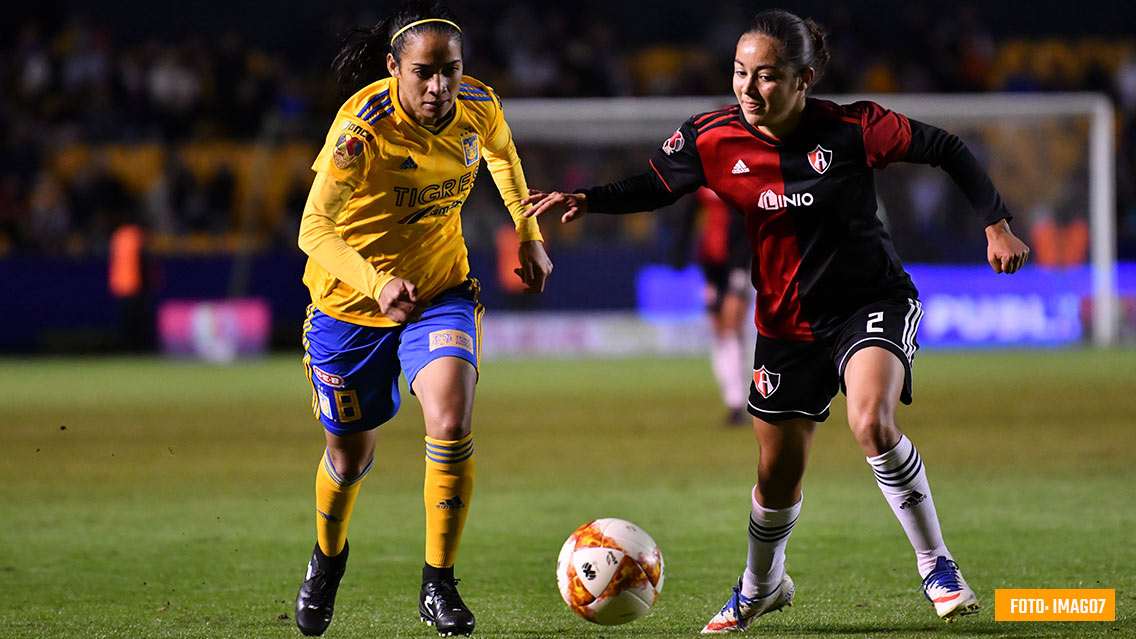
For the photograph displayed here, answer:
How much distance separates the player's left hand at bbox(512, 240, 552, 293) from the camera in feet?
16.8

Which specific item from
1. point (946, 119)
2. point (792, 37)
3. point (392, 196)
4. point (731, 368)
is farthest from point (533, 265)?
point (946, 119)

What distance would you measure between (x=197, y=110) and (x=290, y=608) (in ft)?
63.8

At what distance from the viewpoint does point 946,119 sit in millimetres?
21141

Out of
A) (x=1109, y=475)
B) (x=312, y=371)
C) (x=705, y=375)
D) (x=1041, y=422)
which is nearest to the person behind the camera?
(x=312, y=371)

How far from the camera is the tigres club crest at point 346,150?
15.4 feet

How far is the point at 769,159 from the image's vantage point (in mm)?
4684

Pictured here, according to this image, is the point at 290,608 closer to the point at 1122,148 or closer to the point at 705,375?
the point at 705,375

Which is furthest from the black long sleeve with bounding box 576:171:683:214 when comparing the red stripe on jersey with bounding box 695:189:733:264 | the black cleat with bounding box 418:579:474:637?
the red stripe on jersey with bounding box 695:189:733:264

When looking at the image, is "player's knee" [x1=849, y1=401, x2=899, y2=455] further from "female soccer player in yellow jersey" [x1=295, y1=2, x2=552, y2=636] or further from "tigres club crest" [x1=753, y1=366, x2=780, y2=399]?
"female soccer player in yellow jersey" [x1=295, y1=2, x2=552, y2=636]

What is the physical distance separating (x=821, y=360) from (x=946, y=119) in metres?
17.4

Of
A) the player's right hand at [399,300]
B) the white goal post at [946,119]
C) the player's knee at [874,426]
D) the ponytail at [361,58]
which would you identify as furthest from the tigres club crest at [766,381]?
the white goal post at [946,119]

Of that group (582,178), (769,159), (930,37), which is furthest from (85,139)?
(769,159)

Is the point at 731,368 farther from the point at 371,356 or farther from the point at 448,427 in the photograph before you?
the point at 448,427

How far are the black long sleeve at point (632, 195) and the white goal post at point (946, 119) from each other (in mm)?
15672
